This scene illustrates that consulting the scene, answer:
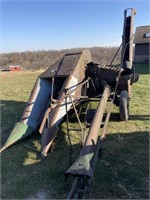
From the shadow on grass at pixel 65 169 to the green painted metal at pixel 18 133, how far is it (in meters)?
0.11

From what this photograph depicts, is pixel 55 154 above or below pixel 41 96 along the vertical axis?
below

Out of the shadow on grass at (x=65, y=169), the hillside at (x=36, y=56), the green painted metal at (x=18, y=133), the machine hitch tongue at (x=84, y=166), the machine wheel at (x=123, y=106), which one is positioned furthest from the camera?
the hillside at (x=36, y=56)

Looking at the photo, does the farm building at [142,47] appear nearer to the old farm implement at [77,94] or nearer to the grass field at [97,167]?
the old farm implement at [77,94]

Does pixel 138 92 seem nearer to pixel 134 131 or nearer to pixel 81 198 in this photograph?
pixel 134 131

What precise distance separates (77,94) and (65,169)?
2.06 meters

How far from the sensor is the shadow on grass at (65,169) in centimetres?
359

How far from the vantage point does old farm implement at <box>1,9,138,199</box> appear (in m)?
4.50

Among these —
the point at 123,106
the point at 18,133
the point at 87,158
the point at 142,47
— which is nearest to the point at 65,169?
the point at 87,158

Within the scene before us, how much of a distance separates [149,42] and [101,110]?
24.8 metres

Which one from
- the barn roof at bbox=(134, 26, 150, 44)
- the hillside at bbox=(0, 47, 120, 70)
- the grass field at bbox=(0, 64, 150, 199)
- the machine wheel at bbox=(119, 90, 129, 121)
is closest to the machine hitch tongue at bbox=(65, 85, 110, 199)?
the grass field at bbox=(0, 64, 150, 199)

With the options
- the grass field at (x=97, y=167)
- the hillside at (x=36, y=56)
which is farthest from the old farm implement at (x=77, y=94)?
the hillside at (x=36, y=56)

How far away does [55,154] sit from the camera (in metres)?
4.71

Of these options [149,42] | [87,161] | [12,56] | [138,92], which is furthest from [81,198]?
[12,56]

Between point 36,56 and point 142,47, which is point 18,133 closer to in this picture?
point 142,47
